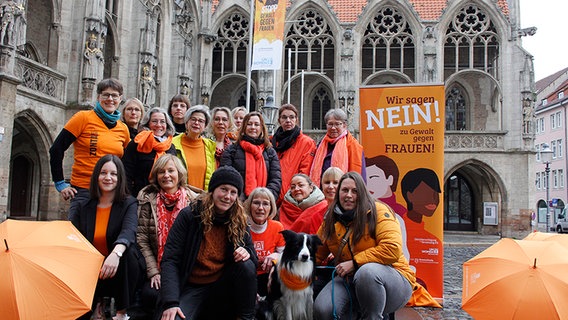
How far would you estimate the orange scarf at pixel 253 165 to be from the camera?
5.61 metres

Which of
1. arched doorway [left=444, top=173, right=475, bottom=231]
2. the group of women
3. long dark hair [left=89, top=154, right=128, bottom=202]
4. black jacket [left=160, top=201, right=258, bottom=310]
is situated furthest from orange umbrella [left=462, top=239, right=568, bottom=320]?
arched doorway [left=444, top=173, right=475, bottom=231]

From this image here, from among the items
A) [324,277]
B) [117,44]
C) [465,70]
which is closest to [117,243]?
[324,277]

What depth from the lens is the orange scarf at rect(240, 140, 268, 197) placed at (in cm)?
561

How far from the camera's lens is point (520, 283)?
145 inches

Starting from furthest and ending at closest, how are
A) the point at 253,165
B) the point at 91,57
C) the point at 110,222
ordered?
1. the point at 91,57
2. the point at 253,165
3. the point at 110,222

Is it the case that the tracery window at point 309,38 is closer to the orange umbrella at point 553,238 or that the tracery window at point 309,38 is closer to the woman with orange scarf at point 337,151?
the woman with orange scarf at point 337,151

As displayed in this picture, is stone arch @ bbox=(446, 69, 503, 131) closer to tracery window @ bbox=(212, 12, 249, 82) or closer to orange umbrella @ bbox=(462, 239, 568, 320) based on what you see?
tracery window @ bbox=(212, 12, 249, 82)

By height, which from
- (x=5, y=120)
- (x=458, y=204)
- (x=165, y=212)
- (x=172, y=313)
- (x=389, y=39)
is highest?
(x=389, y=39)

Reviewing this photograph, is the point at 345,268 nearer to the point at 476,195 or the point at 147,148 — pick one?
the point at 147,148

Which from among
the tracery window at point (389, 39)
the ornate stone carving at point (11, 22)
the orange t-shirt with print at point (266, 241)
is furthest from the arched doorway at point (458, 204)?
the orange t-shirt with print at point (266, 241)

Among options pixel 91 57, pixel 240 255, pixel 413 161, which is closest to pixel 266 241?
pixel 240 255

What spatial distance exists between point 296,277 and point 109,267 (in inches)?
62.5

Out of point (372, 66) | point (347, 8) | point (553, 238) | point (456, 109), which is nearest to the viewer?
point (553, 238)

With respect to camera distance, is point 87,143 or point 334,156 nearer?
point 87,143
